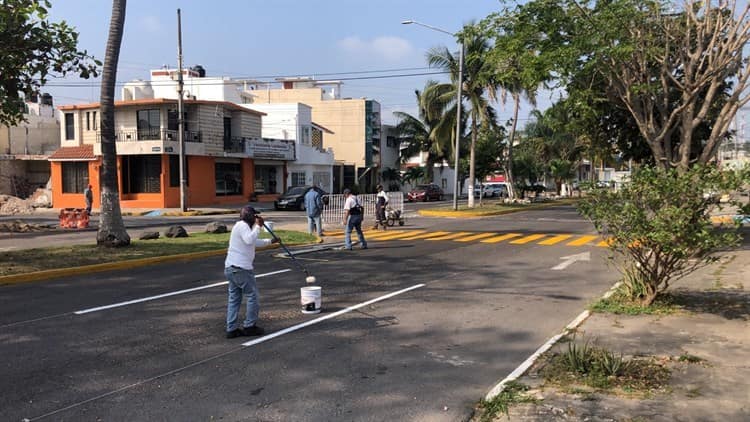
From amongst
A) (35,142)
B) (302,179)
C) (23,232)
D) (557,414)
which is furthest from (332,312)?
(35,142)

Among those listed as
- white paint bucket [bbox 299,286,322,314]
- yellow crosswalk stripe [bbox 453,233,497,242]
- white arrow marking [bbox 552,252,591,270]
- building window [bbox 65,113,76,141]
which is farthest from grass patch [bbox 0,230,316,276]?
building window [bbox 65,113,76,141]

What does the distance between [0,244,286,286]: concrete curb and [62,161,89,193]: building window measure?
26.8 m

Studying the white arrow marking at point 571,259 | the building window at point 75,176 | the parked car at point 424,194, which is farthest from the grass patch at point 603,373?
the parked car at point 424,194

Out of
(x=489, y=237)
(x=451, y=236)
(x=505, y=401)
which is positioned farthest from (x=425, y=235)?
(x=505, y=401)

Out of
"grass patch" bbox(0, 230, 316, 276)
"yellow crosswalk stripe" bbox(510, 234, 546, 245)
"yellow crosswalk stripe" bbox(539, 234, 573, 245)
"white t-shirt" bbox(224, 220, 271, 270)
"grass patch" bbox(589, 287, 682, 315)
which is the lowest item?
"yellow crosswalk stripe" bbox(539, 234, 573, 245)

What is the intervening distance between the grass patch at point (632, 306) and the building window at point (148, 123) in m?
32.9

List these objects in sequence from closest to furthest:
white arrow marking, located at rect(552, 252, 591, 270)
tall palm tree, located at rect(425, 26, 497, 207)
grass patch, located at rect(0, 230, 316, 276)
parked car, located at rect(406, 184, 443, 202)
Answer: grass patch, located at rect(0, 230, 316, 276) → white arrow marking, located at rect(552, 252, 591, 270) → tall palm tree, located at rect(425, 26, 497, 207) → parked car, located at rect(406, 184, 443, 202)

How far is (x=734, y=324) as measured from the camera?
7.34 m

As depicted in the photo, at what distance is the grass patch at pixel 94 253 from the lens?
39.3 ft

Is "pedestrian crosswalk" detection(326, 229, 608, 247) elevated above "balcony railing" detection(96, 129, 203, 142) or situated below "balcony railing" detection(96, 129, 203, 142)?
below

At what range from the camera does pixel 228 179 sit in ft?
133

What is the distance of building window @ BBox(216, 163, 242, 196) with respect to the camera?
39.8 meters

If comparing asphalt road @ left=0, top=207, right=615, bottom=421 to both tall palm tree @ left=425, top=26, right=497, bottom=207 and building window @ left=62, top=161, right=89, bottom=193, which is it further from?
building window @ left=62, top=161, right=89, bottom=193

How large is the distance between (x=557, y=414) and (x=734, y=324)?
160 inches
